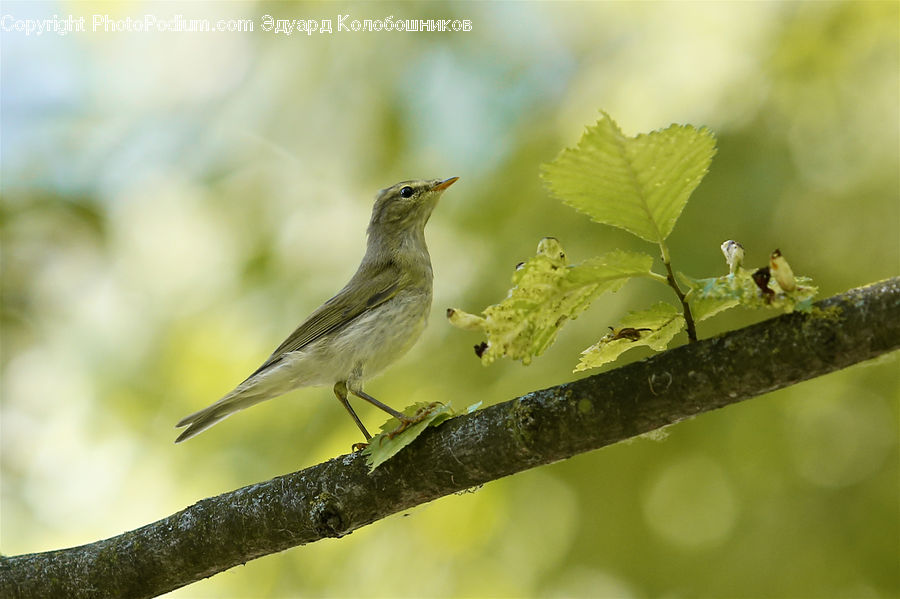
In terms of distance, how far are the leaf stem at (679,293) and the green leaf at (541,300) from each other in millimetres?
49

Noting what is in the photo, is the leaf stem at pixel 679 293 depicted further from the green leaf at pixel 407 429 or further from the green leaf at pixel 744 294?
the green leaf at pixel 407 429

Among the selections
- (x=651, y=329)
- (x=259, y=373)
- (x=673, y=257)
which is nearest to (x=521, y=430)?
(x=651, y=329)

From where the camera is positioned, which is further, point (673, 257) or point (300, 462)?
point (300, 462)

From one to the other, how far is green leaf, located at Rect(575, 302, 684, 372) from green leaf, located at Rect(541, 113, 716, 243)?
249 millimetres

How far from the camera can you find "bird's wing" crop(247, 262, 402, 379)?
4.56 meters

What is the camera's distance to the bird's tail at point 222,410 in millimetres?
4293

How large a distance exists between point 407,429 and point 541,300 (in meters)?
0.74

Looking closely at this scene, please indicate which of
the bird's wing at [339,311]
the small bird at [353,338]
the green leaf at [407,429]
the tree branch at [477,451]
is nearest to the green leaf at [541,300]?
the tree branch at [477,451]

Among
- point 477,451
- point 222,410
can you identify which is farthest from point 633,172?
point 222,410

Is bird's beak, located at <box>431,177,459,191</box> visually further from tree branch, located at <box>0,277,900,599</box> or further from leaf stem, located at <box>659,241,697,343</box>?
leaf stem, located at <box>659,241,697,343</box>

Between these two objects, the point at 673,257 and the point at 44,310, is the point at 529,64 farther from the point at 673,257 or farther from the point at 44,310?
the point at 44,310

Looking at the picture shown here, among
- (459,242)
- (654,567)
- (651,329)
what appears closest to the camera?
(651,329)

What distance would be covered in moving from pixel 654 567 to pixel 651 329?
229cm

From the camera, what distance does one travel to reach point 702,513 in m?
3.88
